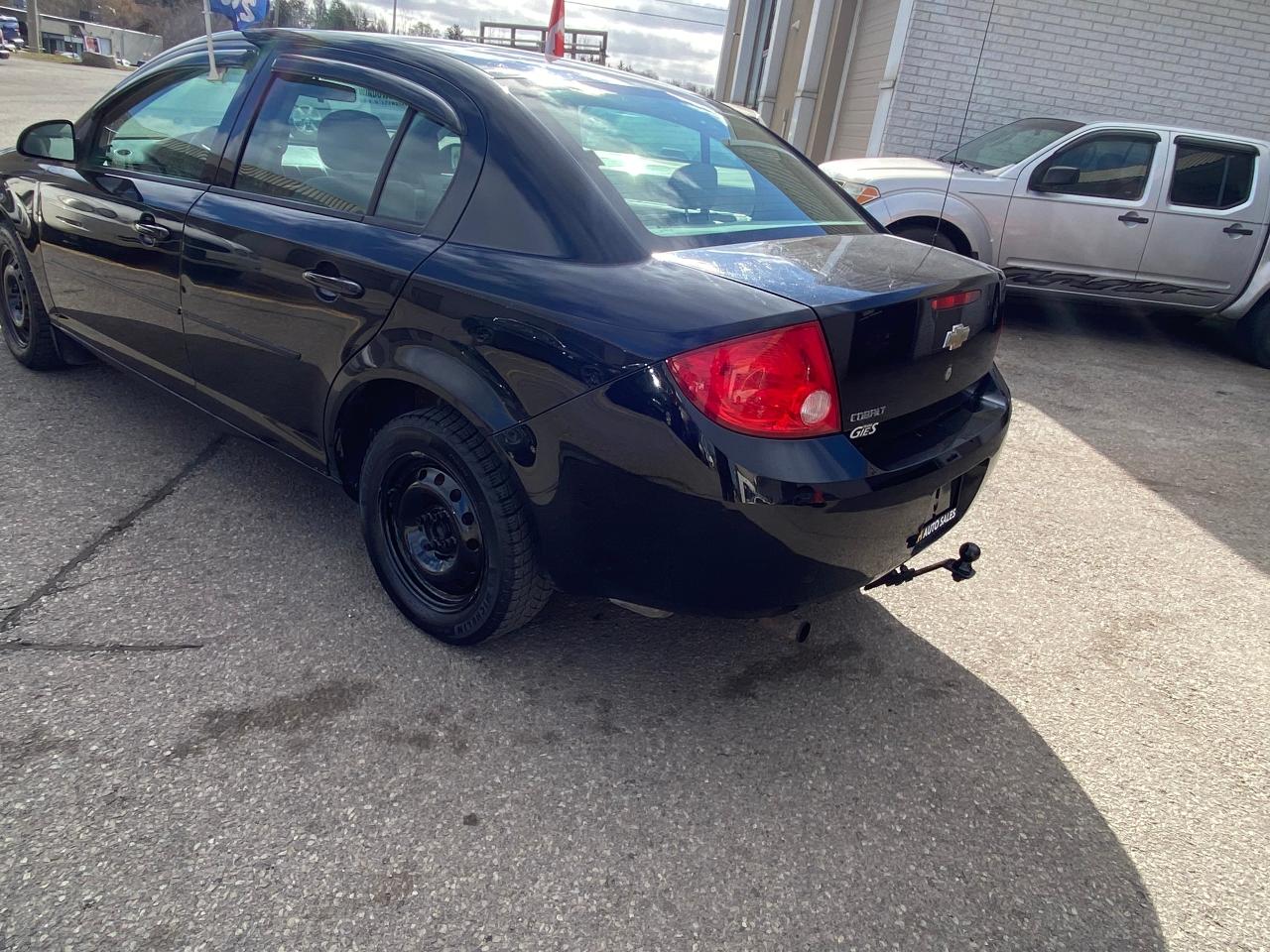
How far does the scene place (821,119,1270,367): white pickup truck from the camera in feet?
23.6

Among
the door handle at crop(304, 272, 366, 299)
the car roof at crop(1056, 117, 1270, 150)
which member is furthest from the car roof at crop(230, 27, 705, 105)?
the car roof at crop(1056, 117, 1270, 150)

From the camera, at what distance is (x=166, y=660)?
2502 millimetres

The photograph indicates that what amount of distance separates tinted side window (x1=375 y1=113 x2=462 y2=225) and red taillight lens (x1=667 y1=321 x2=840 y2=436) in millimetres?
990

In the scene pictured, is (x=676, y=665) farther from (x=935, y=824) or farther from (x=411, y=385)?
(x=411, y=385)

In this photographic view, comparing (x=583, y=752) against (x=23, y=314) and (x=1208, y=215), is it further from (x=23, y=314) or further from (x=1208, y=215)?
(x=1208, y=215)

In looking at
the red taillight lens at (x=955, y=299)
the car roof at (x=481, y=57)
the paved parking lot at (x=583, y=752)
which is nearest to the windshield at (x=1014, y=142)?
the paved parking lot at (x=583, y=752)

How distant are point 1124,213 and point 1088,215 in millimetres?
295

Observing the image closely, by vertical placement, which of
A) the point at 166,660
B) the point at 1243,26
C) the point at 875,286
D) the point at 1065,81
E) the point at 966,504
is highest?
the point at 1243,26

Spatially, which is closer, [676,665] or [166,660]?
[166,660]

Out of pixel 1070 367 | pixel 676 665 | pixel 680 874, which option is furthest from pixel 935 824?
pixel 1070 367

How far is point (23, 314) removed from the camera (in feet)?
14.4

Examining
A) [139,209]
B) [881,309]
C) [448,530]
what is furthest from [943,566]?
[139,209]

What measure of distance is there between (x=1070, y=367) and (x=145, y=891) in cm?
672

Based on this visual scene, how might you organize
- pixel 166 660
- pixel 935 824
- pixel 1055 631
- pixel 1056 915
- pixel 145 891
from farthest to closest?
1. pixel 1055 631
2. pixel 166 660
3. pixel 935 824
4. pixel 1056 915
5. pixel 145 891
